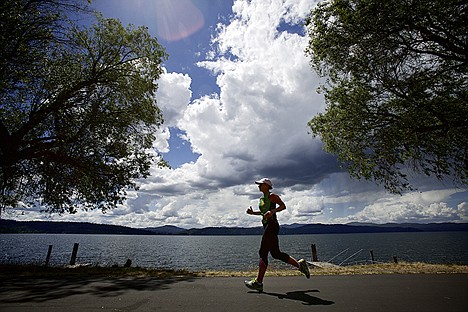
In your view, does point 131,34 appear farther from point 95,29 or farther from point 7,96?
point 7,96

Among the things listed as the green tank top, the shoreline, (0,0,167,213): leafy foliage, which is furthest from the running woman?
(0,0,167,213): leafy foliage

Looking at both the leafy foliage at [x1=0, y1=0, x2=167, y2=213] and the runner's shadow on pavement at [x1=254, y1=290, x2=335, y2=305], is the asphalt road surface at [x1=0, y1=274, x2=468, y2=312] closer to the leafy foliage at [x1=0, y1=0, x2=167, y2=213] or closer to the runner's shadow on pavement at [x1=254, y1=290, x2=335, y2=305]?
the runner's shadow on pavement at [x1=254, y1=290, x2=335, y2=305]

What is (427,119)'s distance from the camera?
34.1ft

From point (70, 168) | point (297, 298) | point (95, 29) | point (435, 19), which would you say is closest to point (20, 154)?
point (70, 168)

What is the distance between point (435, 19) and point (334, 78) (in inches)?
183

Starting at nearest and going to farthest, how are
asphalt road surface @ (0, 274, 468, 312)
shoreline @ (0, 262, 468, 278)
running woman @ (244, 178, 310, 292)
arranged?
asphalt road surface @ (0, 274, 468, 312) → running woman @ (244, 178, 310, 292) → shoreline @ (0, 262, 468, 278)

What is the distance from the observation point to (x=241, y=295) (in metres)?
5.46

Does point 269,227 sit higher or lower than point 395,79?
lower

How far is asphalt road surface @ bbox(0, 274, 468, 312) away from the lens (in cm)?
456

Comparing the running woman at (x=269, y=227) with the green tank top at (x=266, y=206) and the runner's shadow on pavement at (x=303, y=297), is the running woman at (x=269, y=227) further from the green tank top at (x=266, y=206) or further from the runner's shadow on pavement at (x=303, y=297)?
the runner's shadow on pavement at (x=303, y=297)

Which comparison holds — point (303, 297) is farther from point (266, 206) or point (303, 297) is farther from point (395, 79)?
point (395, 79)

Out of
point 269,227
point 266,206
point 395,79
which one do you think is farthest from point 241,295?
point 395,79

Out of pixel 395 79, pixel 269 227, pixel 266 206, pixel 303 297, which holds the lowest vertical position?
pixel 303 297

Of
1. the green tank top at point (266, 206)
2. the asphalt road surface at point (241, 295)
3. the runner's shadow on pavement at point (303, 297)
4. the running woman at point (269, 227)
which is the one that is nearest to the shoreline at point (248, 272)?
the asphalt road surface at point (241, 295)
